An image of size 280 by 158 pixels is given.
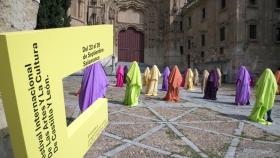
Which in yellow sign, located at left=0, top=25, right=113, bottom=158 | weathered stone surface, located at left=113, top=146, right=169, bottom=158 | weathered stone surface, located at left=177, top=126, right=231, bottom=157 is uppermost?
yellow sign, located at left=0, top=25, right=113, bottom=158

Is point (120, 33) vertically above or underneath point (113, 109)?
above

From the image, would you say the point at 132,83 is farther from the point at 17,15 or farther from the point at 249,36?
the point at 249,36

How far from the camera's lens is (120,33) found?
38.4 m

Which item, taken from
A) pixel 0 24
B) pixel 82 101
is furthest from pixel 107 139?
pixel 0 24

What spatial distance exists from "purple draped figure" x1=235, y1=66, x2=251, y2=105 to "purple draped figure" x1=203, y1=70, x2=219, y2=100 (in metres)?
1.98

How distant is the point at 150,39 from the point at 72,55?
3763 cm

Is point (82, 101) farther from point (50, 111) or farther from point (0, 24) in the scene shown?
point (50, 111)

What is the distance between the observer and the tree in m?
18.8

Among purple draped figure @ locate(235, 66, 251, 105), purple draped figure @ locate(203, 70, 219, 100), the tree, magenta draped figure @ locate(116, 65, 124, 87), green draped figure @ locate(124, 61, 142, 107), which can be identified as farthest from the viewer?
magenta draped figure @ locate(116, 65, 124, 87)

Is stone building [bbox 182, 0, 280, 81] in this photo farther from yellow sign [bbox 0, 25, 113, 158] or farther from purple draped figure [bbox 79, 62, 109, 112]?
yellow sign [bbox 0, 25, 113, 158]

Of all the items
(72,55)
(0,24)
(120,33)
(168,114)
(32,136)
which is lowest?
(168,114)

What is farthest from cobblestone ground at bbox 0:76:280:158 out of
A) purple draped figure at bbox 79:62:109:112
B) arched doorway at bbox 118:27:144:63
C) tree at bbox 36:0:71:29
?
arched doorway at bbox 118:27:144:63

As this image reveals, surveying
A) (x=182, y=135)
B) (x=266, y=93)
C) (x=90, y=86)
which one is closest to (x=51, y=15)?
(x=90, y=86)

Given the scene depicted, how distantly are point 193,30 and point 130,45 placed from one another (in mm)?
8322
